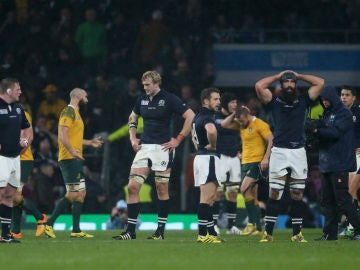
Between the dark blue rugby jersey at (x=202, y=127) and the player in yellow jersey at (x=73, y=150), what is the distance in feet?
8.38

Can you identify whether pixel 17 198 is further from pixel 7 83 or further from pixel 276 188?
pixel 276 188

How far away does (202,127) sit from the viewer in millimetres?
15305

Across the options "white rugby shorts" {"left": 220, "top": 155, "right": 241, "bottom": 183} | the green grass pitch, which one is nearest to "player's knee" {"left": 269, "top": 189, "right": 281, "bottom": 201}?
the green grass pitch

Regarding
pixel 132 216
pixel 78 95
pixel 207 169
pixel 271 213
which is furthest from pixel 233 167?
pixel 207 169

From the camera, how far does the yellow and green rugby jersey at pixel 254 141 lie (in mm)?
18750

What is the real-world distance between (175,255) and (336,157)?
12.2ft

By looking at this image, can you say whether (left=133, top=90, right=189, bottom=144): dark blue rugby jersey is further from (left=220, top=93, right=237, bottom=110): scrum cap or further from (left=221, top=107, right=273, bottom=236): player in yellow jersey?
(left=220, top=93, right=237, bottom=110): scrum cap

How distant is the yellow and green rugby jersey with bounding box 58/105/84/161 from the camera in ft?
57.1

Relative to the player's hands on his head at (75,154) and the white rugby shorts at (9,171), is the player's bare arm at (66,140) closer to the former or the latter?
the player's hands on his head at (75,154)

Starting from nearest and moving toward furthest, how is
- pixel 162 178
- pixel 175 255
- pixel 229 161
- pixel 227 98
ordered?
pixel 175 255, pixel 162 178, pixel 227 98, pixel 229 161

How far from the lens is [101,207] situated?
74.7ft

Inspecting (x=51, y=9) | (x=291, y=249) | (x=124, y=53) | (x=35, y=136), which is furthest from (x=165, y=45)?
(x=291, y=249)

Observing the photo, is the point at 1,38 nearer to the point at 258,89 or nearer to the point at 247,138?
the point at 247,138

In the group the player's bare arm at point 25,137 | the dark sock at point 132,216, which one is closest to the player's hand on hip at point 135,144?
the dark sock at point 132,216
